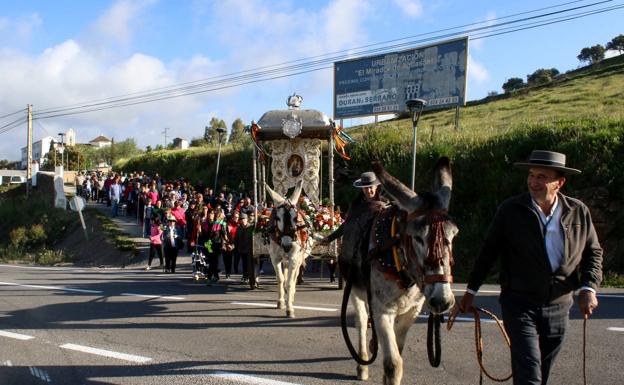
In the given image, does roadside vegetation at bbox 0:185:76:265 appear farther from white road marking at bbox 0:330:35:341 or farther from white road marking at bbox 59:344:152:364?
white road marking at bbox 59:344:152:364

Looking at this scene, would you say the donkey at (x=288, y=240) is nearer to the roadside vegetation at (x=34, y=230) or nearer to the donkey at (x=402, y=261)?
the donkey at (x=402, y=261)

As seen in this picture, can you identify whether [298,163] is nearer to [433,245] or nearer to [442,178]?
[442,178]

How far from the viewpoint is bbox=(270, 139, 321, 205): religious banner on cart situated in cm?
1445

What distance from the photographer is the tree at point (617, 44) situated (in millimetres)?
55781

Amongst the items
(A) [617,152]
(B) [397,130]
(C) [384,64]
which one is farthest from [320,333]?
(C) [384,64]

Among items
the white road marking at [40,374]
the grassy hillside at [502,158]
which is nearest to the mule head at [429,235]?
the white road marking at [40,374]

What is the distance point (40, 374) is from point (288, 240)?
14.4ft

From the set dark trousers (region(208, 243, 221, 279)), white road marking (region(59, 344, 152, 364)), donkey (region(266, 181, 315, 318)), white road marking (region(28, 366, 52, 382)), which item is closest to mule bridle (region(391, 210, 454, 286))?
white road marking (region(59, 344, 152, 364))

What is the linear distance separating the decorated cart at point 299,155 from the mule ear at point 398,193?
682cm

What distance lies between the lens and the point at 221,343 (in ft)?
24.9

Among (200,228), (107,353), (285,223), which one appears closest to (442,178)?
(107,353)

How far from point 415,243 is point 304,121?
902cm

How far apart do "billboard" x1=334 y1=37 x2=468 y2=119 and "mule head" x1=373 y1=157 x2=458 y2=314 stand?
20.7m

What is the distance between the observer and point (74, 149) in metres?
72.6
